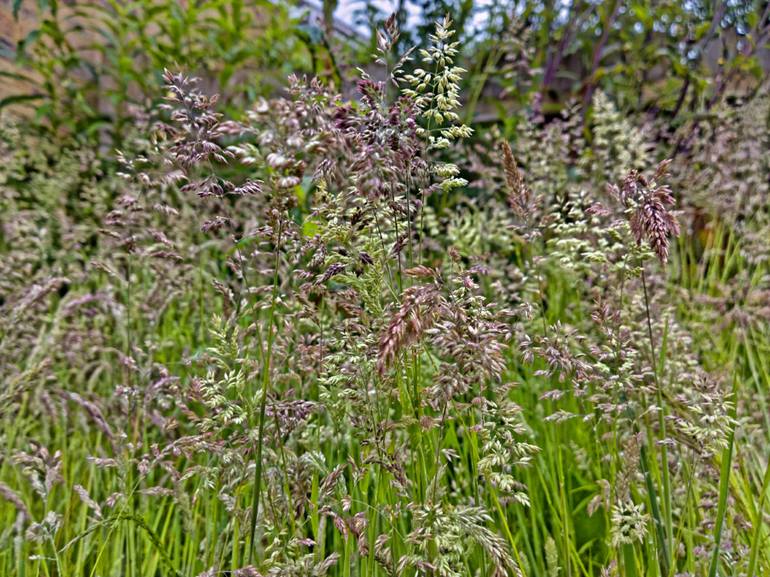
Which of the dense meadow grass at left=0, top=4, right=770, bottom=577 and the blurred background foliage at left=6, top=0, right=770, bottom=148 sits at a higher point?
the blurred background foliage at left=6, top=0, right=770, bottom=148

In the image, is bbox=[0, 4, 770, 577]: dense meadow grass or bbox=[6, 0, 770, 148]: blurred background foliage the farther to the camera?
bbox=[6, 0, 770, 148]: blurred background foliage

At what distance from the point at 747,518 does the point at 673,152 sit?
2.11m

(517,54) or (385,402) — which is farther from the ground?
(517,54)

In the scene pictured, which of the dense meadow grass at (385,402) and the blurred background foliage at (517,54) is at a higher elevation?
the blurred background foliage at (517,54)

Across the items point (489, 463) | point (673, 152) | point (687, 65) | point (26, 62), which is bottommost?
point (489, 463)

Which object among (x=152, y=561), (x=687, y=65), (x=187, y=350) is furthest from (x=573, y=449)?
(x=687, y=65)

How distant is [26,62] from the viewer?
3484mm

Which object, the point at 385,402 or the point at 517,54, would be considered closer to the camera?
the point at 385,402

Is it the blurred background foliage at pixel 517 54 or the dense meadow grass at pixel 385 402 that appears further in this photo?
the blurred background foliage at pixel 517 54

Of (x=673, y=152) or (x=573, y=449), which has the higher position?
(x=673, y=152)

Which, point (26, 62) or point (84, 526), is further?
point (26, 62)

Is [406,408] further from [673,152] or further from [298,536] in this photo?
[673,152]

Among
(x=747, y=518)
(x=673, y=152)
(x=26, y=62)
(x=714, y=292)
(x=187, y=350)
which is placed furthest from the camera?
(x=26, y=62)

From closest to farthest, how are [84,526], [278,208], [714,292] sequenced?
[278,208] < [84,526] < [714,292]
